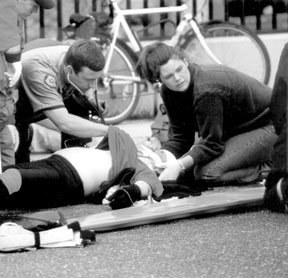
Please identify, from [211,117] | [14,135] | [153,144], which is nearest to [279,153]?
[211,117]

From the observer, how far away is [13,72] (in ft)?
21.6

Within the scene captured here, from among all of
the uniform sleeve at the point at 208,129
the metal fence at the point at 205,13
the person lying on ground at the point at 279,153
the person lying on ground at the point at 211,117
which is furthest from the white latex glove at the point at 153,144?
the metal fence at the point at 205,13

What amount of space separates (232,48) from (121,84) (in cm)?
117

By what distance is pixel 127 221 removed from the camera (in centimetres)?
550

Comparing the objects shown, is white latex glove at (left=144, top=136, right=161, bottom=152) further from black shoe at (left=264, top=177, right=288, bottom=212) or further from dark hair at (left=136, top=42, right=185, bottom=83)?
black shoe at (left=264, top=177, right=288, bottom=212)

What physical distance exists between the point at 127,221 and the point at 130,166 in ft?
2.77

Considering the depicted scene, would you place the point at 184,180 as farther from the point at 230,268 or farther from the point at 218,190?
the point at 230,268

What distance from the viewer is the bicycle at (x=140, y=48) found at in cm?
956

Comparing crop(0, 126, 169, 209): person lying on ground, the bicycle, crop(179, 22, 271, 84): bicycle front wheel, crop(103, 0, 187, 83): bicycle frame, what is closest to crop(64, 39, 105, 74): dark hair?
crop(0, 126, 169, 209): person lying on ground

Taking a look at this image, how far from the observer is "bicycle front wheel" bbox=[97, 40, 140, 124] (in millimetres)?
9570

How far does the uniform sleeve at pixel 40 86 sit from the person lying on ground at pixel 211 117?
0.54 metres

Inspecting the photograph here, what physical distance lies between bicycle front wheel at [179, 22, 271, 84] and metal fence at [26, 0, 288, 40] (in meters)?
0.31

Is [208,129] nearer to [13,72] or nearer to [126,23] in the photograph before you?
[13,72]

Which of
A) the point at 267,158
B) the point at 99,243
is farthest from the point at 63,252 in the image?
the point at 267,158
